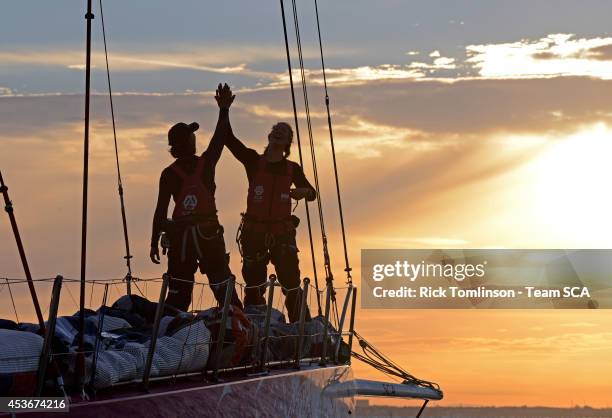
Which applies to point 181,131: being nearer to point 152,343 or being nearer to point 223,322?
point 223,322

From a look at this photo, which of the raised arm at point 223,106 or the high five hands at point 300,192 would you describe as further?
the high five hands at point 300,192

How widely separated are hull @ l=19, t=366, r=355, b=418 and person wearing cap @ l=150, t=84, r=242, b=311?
143 cm

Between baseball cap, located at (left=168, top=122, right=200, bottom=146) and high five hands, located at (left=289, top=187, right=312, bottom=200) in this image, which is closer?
baseball cap, located at (left=168, top=122, right=200, bottom=146)

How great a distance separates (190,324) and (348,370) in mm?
8309

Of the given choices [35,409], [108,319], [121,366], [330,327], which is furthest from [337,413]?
[35,409]

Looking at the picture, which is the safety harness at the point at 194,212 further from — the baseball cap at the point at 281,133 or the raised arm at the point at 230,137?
the baseball cap at the point at 281,133

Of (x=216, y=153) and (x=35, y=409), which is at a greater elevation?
(x=216, y=153)

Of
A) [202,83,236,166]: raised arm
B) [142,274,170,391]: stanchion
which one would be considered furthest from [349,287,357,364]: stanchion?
[142,274,170,391]: stanchion

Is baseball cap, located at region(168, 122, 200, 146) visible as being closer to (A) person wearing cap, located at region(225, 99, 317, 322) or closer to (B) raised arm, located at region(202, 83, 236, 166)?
(B) raised arm, located at region(202, 83, 236, 166)

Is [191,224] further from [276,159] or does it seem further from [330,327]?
[330,327]

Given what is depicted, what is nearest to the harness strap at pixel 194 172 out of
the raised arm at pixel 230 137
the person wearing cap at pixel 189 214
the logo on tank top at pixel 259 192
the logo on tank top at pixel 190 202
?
the person wearing cap at pixel 189 214

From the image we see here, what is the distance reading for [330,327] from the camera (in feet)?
56.1

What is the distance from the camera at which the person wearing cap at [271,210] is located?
15695mm

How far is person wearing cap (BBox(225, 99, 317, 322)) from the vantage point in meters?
15.7
